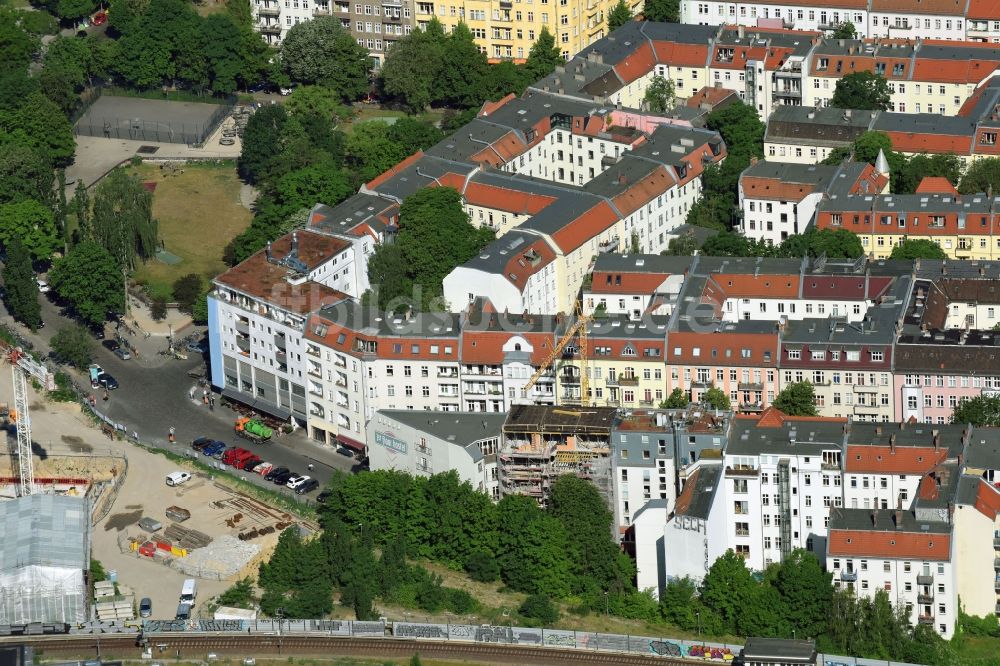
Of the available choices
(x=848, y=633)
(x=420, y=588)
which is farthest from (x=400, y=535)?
(x=848, y=633)

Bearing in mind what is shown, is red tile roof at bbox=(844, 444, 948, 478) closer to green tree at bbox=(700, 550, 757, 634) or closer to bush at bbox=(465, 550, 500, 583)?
green tree at bbox=(700, 550, 757, 634)

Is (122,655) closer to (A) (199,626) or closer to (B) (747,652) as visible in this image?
(A) (199,626)

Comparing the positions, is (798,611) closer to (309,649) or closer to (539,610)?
(539,610)

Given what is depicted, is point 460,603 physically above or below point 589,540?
below

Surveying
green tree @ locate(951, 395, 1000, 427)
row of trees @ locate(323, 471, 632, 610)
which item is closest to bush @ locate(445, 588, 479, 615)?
row of trees @ locate(323, 471, 632, 610)

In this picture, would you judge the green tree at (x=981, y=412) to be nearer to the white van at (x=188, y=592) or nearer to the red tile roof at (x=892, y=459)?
the red tile roof at (x=892, y=459)

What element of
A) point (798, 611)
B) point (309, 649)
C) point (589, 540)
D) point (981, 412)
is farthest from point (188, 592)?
point (981, 412)

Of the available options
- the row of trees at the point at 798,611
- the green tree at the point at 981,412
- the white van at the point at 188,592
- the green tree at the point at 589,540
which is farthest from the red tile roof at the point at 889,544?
the white van at the point at 188,592
